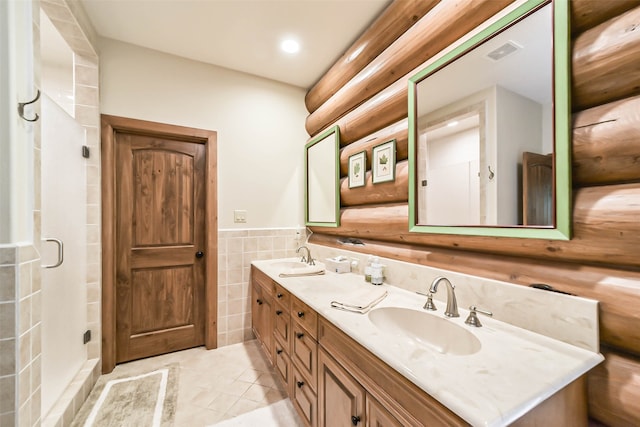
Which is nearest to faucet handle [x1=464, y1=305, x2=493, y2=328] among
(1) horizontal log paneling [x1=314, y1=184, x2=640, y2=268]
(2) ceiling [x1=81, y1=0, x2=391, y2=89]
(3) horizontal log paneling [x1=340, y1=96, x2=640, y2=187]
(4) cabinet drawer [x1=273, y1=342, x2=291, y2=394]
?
(1) horizontal log paneling [x1=314, y1=184, x2=640, y2=268]

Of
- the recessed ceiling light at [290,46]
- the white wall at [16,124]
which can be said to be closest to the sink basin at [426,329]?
the white wall at [16,124]

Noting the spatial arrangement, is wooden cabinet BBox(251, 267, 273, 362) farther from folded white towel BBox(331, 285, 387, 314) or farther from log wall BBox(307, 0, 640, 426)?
log wall BBox(307, 0, 640, 426)

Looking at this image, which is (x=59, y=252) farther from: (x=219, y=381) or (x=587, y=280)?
(x=587, y=280)

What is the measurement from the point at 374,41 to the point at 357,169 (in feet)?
3.06

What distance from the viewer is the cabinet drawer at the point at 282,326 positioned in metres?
1.72

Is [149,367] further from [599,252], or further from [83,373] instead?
[599,252]

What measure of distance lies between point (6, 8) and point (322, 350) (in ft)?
6.55

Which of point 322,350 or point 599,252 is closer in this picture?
point 599,252

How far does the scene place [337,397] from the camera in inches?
44.7

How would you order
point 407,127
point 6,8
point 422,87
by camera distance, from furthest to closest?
point 407,127, point 422,87, point 6,8

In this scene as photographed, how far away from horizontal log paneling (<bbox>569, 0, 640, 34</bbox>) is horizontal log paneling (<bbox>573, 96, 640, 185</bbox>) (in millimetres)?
300

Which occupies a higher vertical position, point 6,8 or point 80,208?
point 6,8

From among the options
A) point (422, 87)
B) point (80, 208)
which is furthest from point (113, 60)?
point (422, 87)

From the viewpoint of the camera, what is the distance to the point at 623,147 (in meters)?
0.85
